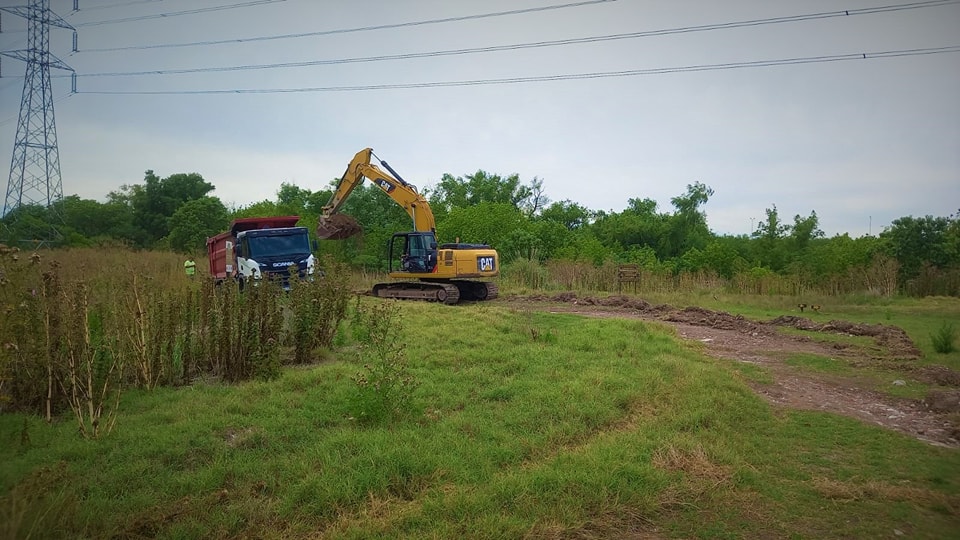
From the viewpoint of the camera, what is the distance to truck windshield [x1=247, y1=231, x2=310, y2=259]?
1809 cm

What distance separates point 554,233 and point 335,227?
1918 centimetres

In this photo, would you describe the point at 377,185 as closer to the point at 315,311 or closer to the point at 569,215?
the point at 315,311

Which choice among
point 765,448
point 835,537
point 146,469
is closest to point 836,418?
point 765,448

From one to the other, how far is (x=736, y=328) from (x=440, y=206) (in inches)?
1291

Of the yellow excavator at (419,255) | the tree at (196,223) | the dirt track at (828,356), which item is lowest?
the dirt track at (828,356)

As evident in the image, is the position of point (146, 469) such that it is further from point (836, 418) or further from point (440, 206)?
point (440, 206)

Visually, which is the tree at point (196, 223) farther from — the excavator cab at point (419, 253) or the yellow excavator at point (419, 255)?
the excavator cab at point (419, 253)

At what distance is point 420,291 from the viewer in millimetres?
18688

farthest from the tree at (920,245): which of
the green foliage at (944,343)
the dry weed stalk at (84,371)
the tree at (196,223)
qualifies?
the tree at (196,223)

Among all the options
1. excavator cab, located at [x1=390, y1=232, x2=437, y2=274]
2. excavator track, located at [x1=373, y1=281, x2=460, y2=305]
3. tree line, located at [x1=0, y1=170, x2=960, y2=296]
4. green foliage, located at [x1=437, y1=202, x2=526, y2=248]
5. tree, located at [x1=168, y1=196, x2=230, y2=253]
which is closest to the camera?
excavator track, located at [x1=373, y1=281, x2=460, y2=305]

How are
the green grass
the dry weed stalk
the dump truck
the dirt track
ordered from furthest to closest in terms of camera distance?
the dump truck, the dirt track, the dry weed stalk, the green grass

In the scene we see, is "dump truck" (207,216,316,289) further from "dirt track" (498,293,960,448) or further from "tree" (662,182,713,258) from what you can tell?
"tree" (662,182,713,258)

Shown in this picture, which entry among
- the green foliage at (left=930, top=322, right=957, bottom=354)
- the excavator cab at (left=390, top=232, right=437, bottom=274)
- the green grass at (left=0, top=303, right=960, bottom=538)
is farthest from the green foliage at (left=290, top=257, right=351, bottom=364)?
the green foliage at (left=930, top=322, right=957, bottom=354)

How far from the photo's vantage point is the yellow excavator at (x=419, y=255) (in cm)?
1797
